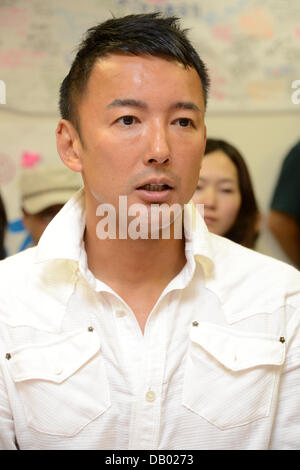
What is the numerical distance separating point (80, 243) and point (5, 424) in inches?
17.1

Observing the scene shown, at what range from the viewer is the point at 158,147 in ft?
3.97

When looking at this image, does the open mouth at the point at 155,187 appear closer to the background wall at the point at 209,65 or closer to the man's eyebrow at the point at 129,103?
the man's eyebrow at the point at 129,103

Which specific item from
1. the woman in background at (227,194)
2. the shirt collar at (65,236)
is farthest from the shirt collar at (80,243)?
the woman in background at (227,194)

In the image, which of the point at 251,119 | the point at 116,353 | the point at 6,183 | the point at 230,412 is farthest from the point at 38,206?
the point at 230,412

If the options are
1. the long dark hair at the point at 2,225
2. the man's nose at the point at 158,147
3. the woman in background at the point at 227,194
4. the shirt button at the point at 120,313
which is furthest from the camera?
the long dark hair at the point at 2,225

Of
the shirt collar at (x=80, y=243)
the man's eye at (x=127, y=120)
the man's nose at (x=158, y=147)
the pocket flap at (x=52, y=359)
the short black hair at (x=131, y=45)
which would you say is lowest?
the pocket flap at (x=52, y=359)

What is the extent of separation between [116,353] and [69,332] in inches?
4.4

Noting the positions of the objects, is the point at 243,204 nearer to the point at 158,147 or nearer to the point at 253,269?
the point at 253,269

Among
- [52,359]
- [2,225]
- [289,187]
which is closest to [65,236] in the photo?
[52,359]

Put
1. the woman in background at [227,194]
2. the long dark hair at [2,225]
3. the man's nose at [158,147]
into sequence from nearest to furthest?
1. the man's nose at [158,147]
2. the woman in background at [227,194]
3. the long dark hair at [2,225]

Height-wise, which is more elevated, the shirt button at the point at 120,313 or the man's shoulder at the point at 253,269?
the man's shoulder at the point at 253,269

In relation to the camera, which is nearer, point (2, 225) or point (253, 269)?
point (253, 269)

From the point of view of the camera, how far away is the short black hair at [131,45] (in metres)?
1.29

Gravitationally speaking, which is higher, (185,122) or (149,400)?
(185,122)
